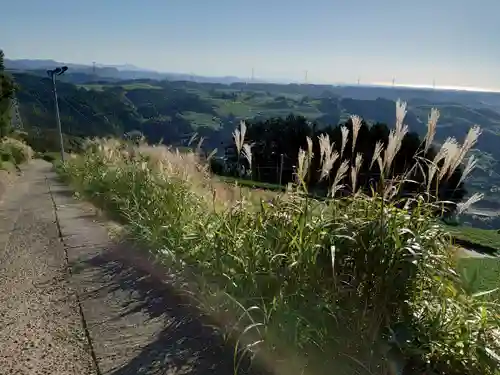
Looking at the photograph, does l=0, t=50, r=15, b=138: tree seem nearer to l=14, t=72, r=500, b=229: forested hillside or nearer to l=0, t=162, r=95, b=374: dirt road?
l=0, t=162, r=95, b=374: dirt road

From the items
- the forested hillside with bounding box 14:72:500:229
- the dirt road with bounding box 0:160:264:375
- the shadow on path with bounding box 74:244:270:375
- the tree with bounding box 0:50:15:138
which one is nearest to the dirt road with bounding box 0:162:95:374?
the dirt road with bounding box 0:160:264:375

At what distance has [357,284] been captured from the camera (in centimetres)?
187

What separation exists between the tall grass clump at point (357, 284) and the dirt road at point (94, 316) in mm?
213

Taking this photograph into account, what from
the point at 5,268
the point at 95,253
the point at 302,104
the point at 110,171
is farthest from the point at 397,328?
the point at 302,104

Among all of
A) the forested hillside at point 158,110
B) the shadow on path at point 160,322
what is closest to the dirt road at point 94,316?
the shadow on path at point 160,322

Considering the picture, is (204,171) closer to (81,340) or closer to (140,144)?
(81,340)

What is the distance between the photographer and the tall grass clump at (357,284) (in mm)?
1697

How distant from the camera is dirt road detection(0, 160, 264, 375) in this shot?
2.14 metres

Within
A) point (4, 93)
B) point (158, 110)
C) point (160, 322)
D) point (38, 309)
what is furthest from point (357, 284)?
point (158, 110)

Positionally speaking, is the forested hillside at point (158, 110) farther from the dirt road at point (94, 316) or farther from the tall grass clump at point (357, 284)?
the tall grass clump at point (357, 284)

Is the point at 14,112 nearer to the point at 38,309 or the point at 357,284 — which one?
the point at 38,309

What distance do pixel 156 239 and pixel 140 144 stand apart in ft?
12.6

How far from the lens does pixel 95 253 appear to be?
393 centimetres

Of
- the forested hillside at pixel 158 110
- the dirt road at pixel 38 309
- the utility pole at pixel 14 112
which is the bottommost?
the forested hillside at pixel 158 110
